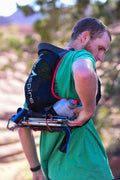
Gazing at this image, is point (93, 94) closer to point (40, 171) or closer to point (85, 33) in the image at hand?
point (85, 33)

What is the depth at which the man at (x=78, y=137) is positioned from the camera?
1.18 metres

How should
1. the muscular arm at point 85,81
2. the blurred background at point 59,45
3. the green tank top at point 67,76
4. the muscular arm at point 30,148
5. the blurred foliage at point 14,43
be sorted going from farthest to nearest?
the blurred foliage at point 14,43 → the blurred background at point 59,45 → the muscular arm at point 30,148 → the green tank top at point 67,76 → the muscular arm at point 85,81

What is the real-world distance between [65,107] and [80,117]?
0.09 m

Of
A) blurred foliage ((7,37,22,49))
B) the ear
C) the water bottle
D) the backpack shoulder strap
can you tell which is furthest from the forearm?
blurred foliage ((7,37,22,49))

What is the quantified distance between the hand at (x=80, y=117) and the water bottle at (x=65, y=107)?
1.1 inches

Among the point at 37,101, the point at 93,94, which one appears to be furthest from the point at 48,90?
the point at 93,94

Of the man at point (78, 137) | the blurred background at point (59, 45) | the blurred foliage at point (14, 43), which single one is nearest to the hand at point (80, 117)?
the man at point (78, 137)

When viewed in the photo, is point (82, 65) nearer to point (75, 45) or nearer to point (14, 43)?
point (75, 45)

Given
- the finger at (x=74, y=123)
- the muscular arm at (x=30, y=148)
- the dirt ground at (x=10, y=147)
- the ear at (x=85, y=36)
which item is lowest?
the dirt ground at (x=10, y=147)

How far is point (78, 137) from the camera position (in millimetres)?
1330

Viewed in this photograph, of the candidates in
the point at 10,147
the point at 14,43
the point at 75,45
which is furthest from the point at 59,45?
the point at 75,45

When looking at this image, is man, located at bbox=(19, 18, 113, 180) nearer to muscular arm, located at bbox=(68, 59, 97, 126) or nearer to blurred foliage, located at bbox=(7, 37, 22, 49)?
muscular arm, located at bbox=(68, 59, 97, 126)

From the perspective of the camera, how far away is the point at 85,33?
53.6 inches

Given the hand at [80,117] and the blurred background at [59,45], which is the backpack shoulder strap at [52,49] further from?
the blurred background at [59,45]
